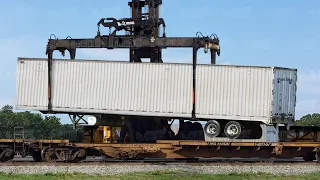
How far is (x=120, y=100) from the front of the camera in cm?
2341

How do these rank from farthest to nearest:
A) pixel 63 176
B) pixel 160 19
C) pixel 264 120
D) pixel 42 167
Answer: pixel 160 19 → pixel 264 120 → pixel 42 167 → pixel 63 176

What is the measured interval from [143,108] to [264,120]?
17.9 feet

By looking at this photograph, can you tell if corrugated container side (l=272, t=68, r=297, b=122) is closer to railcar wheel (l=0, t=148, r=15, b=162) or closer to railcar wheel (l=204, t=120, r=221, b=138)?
railcar wheel (l=204, t=120, r=221, b=138)

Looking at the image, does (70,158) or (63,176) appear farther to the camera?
(70,158)

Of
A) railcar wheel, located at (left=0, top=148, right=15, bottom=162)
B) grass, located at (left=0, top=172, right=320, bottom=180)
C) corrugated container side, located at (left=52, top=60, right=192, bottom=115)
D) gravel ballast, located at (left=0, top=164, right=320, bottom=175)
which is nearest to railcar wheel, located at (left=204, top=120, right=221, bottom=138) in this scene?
corrugated container side, located at (left=52, top=60, right=192, bottom=115)

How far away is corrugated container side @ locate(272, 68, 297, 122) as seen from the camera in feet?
73.7

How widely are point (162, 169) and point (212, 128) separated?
3.80 meters

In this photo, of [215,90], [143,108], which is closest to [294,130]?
[215,90]

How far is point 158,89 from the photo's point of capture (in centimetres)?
2316

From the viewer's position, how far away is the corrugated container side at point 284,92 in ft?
73.7

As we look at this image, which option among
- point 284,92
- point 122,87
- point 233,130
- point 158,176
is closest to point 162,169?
point 158,176

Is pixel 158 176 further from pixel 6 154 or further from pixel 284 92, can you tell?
pixel 6 154

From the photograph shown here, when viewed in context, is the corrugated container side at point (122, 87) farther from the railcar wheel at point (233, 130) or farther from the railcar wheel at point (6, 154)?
the railcar wheel at point (6, 154)

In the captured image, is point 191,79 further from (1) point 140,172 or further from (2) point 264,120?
(1) point 140,172
